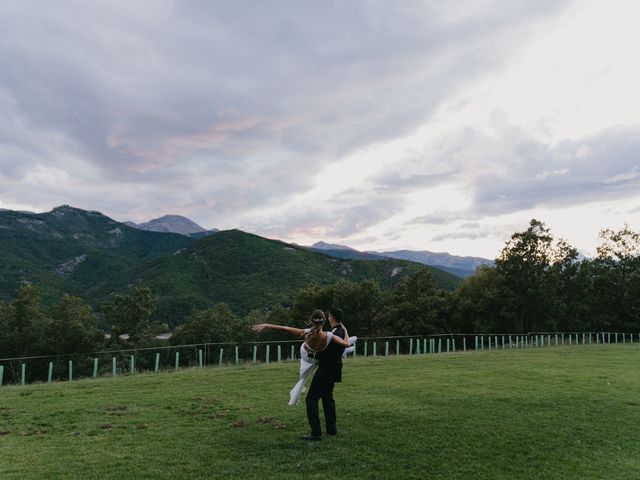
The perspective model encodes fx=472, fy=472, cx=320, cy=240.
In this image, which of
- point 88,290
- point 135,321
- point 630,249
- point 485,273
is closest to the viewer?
point 135,321

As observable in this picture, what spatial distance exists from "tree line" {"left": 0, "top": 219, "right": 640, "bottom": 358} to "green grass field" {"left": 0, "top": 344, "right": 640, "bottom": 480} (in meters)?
52.7

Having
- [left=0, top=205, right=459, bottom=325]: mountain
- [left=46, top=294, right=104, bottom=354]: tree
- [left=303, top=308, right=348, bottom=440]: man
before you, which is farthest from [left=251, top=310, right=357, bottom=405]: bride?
[left=0, top=205, right=459, bottom=325]: mountain

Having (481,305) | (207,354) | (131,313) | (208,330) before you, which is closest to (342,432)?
(207,354)

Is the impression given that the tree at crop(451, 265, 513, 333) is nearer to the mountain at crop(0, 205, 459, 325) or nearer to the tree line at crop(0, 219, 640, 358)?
the tree line at crop(0, 219, 640, 358)

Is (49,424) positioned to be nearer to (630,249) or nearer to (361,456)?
(361,456)

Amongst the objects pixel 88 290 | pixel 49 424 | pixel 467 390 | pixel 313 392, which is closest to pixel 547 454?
pixel 313 392

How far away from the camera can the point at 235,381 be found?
1786 cm

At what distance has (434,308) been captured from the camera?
229 ft

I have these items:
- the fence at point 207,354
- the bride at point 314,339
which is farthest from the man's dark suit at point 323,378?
the fence at point 207,354

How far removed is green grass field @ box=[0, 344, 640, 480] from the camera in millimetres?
7566

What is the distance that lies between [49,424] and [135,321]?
60.3 m

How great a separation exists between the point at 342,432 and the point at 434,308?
62.7m

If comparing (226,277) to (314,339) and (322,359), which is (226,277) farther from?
(314,339)

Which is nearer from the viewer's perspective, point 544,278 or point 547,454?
point 547,454
